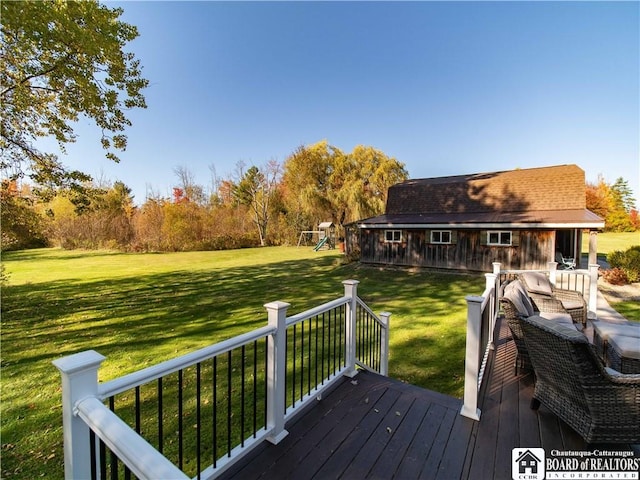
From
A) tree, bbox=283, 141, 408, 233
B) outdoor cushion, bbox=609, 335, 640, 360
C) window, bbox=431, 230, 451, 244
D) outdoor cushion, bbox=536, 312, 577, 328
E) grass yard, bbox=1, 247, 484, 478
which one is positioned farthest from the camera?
tree, bbox=283, 141, 408, 233

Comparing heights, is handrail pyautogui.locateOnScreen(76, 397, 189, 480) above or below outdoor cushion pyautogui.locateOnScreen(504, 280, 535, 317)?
above

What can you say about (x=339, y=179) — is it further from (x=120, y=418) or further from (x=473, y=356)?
(x=120, y=418)

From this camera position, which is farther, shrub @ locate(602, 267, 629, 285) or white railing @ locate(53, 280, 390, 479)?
shrub @ locate(602, 267, 629, 285)

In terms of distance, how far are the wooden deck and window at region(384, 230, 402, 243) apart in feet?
37.9

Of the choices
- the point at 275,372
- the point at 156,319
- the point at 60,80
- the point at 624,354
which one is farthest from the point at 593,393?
the point at 60,80

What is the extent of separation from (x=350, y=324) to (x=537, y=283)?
4293mm

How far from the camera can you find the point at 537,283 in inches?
216

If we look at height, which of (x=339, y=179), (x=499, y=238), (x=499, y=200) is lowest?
(x=499, y=238)

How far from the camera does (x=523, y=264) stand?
12.1 meters

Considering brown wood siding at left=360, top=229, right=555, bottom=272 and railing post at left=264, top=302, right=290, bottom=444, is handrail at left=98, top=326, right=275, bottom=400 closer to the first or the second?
railing post at left=264, top=302, right=290, bottom=444

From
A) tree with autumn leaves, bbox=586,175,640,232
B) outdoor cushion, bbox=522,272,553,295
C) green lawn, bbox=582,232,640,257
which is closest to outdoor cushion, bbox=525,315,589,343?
outdoor cushion, bbox=522,272,553,295

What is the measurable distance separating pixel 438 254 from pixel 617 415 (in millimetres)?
11859

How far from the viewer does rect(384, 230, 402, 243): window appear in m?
14.7

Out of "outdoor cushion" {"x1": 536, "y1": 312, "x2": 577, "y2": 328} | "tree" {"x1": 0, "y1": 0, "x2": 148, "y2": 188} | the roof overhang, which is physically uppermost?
"tree" {"x1": 0, "y1": 0, "x2": 148, "y2": 188}
